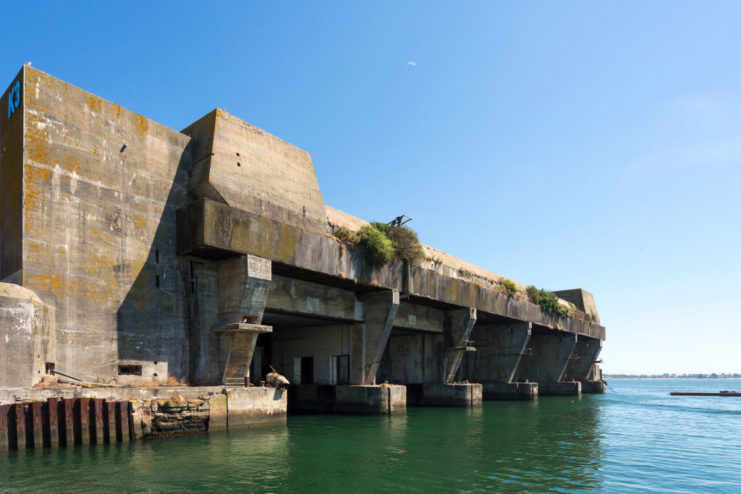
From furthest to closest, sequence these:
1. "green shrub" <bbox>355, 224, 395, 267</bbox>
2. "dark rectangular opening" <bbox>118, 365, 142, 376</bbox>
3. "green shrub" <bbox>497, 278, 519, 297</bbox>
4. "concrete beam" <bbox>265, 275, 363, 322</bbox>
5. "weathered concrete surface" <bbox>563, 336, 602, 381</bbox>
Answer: "weathered concrete surface" <bbox>563, 336, 602, 381</bbox> → "green shrub" <bbox>497, 278, 519, 297</bbox> → "green shrub" <bbox>355, 224, 395, 267</bbox> → "concrete beam" <bbox>265, 275, 363, 322</bbox> → "dark rectangular opening" <bbox>118, 365, 142, 376</bbox>

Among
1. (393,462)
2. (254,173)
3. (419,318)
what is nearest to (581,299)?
(419,318)

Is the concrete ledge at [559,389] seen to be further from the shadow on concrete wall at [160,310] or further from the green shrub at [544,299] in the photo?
the shadow on concrete wall at [160,310]

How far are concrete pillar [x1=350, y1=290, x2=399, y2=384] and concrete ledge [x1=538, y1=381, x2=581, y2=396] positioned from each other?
30.0 meters

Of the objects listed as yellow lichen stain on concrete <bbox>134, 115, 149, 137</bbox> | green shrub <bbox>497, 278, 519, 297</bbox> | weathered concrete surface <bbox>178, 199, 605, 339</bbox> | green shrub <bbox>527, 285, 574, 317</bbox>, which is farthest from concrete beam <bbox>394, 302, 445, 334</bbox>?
yellow lichen stain on concrete <bbox>134, 115, 149, 137</bbox>

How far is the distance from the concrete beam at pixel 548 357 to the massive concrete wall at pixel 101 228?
4244 cm

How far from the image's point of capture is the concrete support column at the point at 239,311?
2175cm

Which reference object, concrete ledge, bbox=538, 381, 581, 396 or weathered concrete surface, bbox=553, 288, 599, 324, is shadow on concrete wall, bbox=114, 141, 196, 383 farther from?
weathered concrete surface, bbox=553, 288, 599, 324

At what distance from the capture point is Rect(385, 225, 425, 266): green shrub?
30.8 m

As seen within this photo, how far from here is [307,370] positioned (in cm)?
3416

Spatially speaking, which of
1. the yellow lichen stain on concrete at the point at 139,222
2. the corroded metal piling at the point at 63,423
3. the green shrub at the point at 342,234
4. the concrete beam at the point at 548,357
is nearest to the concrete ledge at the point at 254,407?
the corroded metal piling at the point at 63,423

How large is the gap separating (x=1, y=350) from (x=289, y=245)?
11158mm

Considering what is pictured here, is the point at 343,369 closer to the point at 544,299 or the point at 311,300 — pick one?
the point at 311,300

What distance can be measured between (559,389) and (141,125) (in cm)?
4750

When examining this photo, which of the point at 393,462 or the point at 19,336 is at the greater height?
the point at 19,336
